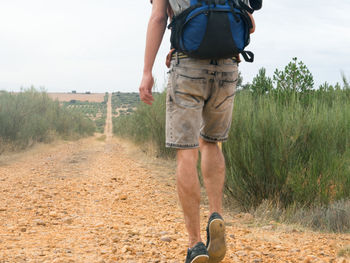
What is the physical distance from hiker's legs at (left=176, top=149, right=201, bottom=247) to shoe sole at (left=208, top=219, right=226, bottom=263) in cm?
14

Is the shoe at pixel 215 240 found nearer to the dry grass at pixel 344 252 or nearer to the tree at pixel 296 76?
the dry grass at pixel 344 252

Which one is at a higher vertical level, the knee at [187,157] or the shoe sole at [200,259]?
the knee at [187,157]

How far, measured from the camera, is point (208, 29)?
7.83 feet

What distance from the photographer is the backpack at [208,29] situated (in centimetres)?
238

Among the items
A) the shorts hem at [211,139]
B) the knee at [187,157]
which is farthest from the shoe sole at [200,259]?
the shorts hem at [211,139]

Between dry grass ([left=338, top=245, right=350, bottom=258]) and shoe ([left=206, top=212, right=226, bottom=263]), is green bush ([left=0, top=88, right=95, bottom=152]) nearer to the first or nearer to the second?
shoe ([left=206, top=212, right=226, bottom=263])

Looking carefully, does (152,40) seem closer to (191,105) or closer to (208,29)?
(208,29)

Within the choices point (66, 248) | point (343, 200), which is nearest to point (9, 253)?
point (66, 248)

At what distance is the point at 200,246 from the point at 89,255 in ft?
3.54

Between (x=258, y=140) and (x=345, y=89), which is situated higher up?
(x=345, y=89)

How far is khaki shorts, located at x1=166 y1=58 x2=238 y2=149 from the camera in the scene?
2441 millimetres

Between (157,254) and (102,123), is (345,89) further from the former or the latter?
(102,123)

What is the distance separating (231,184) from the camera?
5.08m

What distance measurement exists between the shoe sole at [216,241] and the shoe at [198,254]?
14cm
